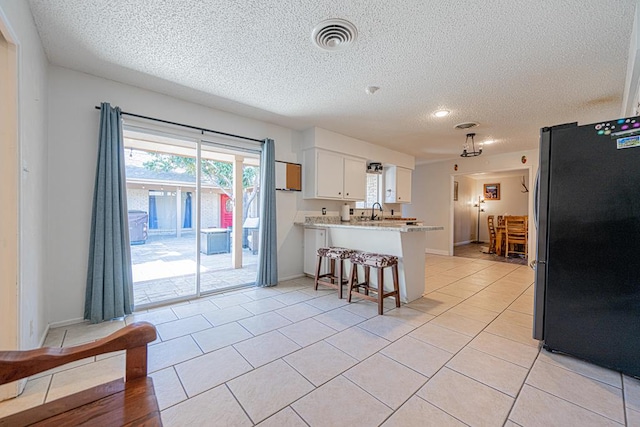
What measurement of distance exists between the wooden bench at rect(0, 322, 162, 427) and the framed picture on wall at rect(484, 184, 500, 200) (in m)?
10.6

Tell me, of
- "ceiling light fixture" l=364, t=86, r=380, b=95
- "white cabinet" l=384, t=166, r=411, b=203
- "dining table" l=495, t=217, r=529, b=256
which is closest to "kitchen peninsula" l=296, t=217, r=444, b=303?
"ceiling light fixture" l=364, t=86, r=380, b=95

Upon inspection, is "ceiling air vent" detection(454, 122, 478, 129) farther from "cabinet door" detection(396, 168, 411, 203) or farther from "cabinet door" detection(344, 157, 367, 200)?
"cabinet door" detection(396, 168, 411, 203)

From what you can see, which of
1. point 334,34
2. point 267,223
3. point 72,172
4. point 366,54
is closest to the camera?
point 334,34

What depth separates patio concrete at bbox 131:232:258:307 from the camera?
353 cm

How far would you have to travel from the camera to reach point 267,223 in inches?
154

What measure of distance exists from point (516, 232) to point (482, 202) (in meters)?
3.44

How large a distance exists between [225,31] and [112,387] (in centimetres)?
226

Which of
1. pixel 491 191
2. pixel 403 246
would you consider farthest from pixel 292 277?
pixel 491 191

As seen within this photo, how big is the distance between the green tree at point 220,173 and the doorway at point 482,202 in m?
6.01

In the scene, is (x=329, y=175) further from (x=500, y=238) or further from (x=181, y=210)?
(x=500, y=238)

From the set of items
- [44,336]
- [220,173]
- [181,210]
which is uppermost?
[220,173]

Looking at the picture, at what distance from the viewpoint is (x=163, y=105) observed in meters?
3.11

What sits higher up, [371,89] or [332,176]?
[371,89]

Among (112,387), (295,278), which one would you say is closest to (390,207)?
(295,278)
